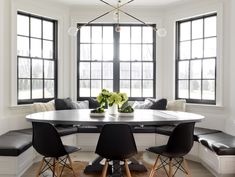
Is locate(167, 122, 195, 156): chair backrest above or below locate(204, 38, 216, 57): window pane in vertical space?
below

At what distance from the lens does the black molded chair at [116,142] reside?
2930mm

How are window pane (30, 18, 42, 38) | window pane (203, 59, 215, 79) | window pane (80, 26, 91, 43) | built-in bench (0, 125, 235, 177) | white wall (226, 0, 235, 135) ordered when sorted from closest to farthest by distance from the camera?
built-in bench (0, 125, 235, 177)
white wall (226, 0, 235, 135)
window pane (203, 59, 215, 79)
window pane (30, 18, 42, 38)
window pane (80, 26, 91, 43)

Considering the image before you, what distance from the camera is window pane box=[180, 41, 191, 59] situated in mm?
5906

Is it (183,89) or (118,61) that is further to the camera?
(118,61)

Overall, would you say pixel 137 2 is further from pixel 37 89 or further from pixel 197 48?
pixel 37 89

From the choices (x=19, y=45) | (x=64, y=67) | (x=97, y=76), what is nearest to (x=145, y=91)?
(x=97, y=76)

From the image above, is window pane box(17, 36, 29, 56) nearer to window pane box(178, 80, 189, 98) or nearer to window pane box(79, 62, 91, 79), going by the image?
window pane box(79, 62, 91, 79)

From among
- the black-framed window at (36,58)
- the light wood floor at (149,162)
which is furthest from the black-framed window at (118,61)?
the light wood floor at (149,162)

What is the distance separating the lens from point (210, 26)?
5465 millimetres

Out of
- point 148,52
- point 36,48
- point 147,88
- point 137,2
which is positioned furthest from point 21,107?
point 137,2

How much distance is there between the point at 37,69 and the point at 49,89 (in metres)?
0.51

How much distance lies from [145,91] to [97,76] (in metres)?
1.15

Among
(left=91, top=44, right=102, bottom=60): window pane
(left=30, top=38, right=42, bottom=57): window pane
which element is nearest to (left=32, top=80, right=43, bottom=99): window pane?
(left=30, top=38, right=42, bottom=57): window pane

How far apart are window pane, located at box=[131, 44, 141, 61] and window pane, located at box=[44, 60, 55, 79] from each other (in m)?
1.80
